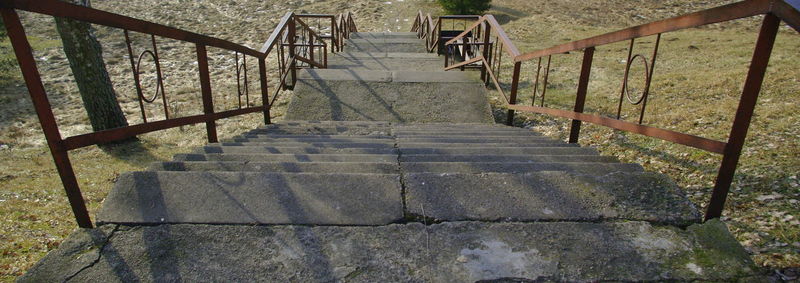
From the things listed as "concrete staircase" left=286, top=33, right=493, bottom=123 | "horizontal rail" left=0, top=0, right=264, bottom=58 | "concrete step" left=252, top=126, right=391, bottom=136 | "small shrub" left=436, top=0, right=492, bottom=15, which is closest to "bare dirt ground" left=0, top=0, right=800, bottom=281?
"concrete staircase" left=286, top=33, right=493, bottom=123

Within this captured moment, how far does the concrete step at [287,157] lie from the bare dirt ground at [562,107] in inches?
44.4

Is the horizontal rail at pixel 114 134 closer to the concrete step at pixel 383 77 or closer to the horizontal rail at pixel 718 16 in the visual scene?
the horizontal rail at pixel 718 16

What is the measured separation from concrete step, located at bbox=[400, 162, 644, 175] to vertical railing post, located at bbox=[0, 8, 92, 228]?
5.21ft

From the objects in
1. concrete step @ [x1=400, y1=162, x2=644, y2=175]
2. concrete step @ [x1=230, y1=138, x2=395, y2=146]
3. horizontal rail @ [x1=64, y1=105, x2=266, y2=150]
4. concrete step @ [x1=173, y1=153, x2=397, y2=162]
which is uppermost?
horizontal rail @ [x1=64, y1=105, x2=266, y2=150]

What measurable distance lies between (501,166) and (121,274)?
192cm

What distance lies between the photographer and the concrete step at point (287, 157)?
2854 millimetres

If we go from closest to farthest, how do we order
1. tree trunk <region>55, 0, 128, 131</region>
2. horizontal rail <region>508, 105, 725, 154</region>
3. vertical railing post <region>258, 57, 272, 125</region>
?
horizontal rail <region>508, 105, 725, 154</region>
vertical railing post <region>258, 57, 272, 125</region>
tree trunk <region>55, 0, 128, 131</region>

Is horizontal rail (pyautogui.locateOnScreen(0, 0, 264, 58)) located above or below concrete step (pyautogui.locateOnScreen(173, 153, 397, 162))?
above

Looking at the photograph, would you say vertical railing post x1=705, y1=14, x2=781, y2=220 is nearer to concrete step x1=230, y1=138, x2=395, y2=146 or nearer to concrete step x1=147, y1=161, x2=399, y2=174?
concrete step x1=147, y1=161, x2=399, y2=174

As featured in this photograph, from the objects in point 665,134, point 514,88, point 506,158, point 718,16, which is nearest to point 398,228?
point 506,158

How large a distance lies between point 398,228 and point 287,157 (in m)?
1.29

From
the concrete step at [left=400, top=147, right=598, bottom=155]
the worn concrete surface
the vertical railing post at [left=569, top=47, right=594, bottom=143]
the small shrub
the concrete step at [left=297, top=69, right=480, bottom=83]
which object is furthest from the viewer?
the small shrub

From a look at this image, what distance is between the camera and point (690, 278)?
5.37ft

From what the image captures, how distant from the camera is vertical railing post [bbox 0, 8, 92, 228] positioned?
1729 mm
